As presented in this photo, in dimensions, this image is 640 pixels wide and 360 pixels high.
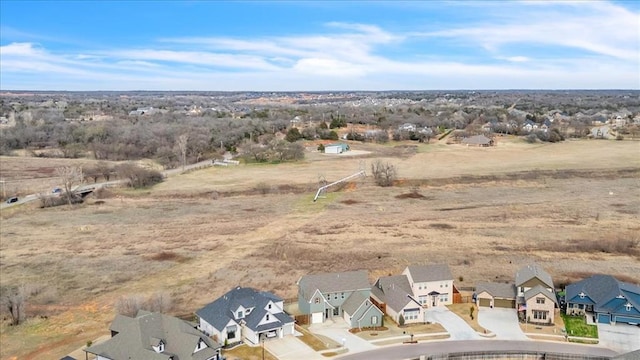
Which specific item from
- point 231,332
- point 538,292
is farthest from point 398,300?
point 231,332

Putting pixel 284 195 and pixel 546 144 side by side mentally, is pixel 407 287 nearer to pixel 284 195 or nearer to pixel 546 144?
pixel 284 195

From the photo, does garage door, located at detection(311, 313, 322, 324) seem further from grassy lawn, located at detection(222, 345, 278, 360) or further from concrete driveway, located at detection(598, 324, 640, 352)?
concrete driveway, located at detection(598, 324, 640, 352)

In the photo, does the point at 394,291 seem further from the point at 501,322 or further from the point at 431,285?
the point at 501,322

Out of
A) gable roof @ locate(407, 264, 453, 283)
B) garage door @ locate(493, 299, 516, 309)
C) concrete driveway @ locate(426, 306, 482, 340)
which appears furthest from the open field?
concrete driveway @ locate(426, 306, 482, 340)

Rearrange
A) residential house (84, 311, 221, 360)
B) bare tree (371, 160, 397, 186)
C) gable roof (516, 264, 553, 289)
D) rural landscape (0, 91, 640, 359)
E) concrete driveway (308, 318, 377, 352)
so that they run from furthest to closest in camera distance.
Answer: bare tree (371, 160, 397, 186)
rural landscape (0, 91, 640, 359)
gable roof (516, 264, 553, 289)
concrete driveway (308, 318, 377, 352)
residential house (84, 311, 221, 360)

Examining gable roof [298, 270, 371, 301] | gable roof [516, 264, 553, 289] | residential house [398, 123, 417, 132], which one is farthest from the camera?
residential house [398, 123, 417, 132]

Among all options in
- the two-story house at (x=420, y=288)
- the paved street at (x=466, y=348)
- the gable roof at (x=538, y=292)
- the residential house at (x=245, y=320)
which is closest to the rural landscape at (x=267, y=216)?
the two-story house at (x=420, y=288)
